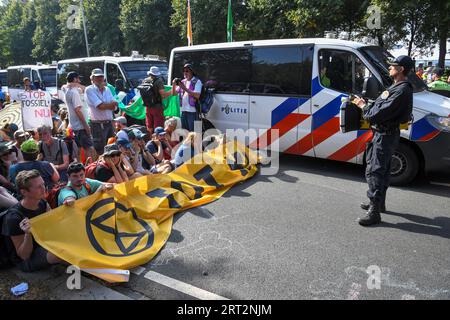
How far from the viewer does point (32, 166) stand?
4.42 m

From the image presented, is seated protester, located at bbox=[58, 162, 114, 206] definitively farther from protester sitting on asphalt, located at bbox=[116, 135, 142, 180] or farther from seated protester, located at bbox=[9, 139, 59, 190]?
protester sitting on asphalt, located at bbox=[116, 135, 142, 180]

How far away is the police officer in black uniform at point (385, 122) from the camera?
13.6 feet

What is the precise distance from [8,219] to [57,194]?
2.40 ft

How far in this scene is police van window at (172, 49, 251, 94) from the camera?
7.38m

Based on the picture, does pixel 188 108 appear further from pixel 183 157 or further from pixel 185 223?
pixel 185 223

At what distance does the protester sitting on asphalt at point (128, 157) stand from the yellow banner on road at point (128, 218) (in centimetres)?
48

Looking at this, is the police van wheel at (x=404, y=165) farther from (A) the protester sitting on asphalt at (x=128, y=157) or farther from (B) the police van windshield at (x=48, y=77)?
(B) the police van windshield at (x=48, y=77)

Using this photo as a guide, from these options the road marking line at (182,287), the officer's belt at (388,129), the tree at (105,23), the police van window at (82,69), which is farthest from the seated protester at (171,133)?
the tree at (105,23)

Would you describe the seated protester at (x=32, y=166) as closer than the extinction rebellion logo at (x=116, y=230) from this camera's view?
No

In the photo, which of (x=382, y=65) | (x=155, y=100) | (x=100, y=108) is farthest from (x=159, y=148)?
(x=382, y=65)

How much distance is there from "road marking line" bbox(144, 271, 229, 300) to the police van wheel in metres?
3.93

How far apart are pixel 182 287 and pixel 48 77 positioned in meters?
15.2

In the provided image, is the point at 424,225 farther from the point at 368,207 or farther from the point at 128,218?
the point at 128,218
